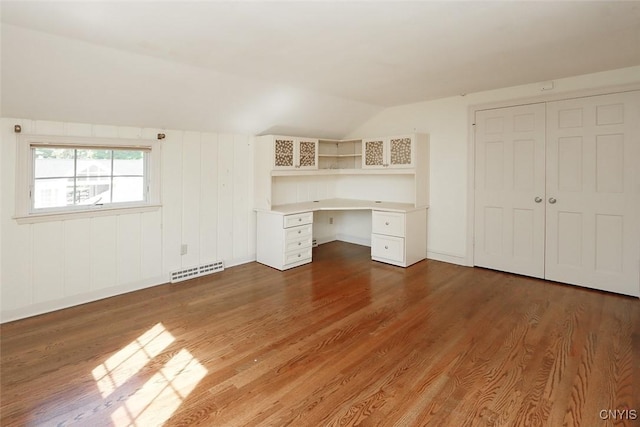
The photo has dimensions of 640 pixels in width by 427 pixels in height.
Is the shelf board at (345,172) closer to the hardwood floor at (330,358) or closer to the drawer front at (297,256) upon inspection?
the drawer front at (297,256)

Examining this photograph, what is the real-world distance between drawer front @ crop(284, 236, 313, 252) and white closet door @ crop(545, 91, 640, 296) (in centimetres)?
288

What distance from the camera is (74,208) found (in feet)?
11.0

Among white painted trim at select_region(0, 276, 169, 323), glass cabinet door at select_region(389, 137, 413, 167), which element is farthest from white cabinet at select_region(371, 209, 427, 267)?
white painted trim at select_region(0, 276, 169, 323)

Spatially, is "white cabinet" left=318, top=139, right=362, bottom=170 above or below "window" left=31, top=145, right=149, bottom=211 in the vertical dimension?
above

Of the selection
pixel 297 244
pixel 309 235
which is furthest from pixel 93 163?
pixel 309 235

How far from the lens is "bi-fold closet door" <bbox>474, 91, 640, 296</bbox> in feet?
11.4

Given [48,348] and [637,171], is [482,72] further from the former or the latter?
[48,348]

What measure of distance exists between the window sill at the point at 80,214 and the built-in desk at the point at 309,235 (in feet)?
4.56

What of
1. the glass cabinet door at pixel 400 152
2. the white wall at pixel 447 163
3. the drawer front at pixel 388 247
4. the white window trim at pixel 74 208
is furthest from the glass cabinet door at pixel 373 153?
the white window trim at pixel 74 208

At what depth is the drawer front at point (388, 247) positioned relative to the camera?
4.58m

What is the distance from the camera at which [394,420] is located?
1806 mm

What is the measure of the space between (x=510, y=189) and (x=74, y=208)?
187 inches

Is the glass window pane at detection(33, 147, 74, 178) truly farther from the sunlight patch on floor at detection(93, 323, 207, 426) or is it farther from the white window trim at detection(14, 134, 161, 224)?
the sunlight patch on floor at detection(93, 323, 207, 426)

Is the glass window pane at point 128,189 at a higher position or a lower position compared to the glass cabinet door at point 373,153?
lower
